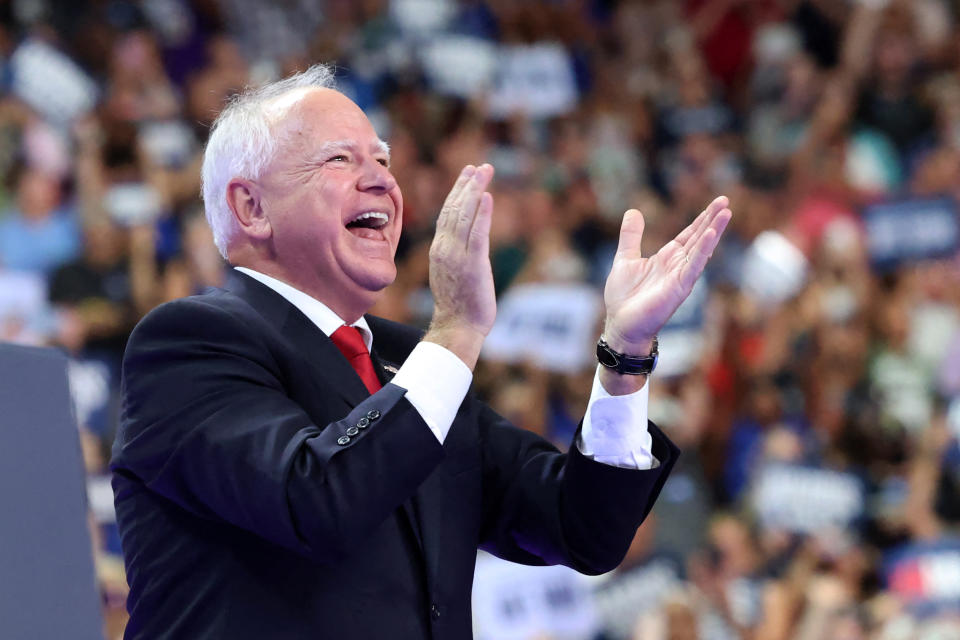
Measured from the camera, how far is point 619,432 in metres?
1.73

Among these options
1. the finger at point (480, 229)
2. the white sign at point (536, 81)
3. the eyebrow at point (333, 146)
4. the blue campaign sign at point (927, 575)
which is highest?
the eyebrow at point (333, 146)

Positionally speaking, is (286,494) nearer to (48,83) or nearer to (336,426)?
(336,426)

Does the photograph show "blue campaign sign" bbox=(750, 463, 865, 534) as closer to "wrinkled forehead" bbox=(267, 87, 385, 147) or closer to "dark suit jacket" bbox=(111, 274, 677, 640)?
"dark suit jacket" bbox=(111, 274, 677, 640)

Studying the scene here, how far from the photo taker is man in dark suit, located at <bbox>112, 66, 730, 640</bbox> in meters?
1.46

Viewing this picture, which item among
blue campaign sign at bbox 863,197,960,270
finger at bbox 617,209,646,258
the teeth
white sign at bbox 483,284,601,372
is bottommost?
white sign at bbox 483,284,601,372

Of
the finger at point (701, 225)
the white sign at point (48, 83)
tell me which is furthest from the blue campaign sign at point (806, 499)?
the finger at point (701, 225)

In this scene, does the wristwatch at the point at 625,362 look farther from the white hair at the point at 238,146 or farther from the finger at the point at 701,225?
the white hair at the point at 238,146

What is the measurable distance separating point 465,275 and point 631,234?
13.2 inches

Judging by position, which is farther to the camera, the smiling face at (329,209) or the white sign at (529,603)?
the white sign at (529,603)

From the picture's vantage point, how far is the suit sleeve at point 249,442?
1424 millimetres

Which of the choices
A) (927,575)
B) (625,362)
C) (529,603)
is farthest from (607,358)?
(927,575)

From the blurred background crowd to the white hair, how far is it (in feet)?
8.31

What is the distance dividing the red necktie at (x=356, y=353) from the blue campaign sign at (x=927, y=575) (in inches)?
146

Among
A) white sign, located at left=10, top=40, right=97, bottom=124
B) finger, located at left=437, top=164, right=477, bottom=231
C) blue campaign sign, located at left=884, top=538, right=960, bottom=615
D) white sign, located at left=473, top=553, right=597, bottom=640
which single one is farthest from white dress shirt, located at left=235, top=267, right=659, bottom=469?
white sign, located at left=10, top=40, right=97, bottom=124
